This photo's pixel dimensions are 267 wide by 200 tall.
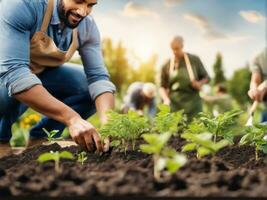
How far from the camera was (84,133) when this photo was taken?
2.62 meters

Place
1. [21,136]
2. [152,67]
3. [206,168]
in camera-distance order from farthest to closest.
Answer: [152,67] < [21,136] < [206,168]

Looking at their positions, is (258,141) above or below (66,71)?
below

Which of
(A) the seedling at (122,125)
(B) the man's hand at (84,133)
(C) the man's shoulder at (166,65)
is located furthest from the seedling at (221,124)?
(C) the man's shoulder at (166,65)

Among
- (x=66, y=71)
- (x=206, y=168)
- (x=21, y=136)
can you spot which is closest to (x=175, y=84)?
(x=21, y=136)

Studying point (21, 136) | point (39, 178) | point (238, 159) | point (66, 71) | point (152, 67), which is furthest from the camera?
point (152, 67)

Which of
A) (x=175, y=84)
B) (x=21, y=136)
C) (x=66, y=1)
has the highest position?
(x=66, y=1)

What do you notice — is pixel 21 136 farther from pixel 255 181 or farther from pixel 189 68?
pixel 255 181

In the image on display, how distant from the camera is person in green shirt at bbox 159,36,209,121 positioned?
650 cm

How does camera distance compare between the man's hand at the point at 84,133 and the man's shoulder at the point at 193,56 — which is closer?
the man's hand at the point at 84,133

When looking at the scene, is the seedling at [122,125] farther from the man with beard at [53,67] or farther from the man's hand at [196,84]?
the man's hand at [196,84]

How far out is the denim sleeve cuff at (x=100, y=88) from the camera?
3.30 meters

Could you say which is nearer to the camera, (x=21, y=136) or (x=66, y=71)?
(x=66, y=71)

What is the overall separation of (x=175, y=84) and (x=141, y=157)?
13.1ft

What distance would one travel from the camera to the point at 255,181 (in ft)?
5.97
